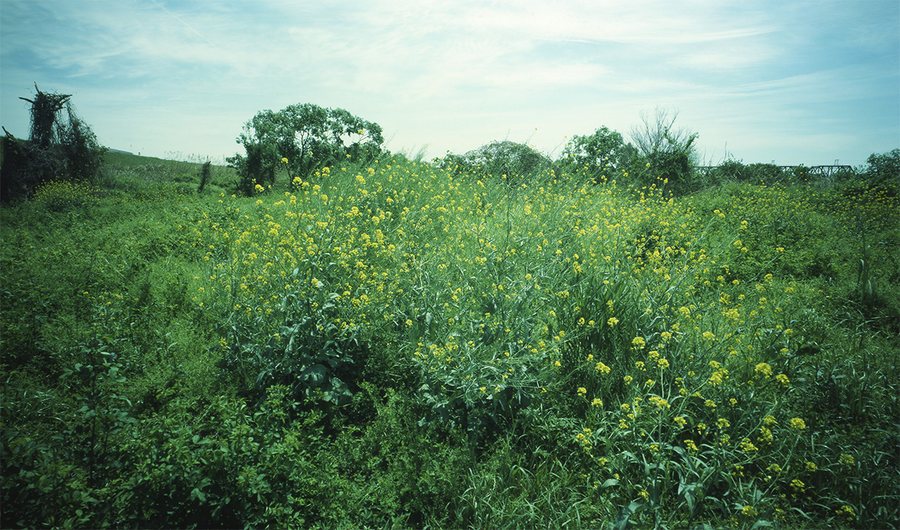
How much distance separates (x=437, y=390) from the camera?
356 centimetres

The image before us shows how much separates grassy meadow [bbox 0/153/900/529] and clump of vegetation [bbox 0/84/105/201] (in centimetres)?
1045

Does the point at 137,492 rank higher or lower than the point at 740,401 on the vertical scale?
lower

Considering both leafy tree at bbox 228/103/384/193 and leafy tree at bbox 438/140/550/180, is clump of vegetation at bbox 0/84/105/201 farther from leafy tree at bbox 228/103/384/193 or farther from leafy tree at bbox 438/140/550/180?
leafy tree at bbox 438/140/550/180

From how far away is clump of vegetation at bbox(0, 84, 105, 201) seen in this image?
13344 mm

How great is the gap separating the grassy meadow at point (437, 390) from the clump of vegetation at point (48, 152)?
10.4 meters

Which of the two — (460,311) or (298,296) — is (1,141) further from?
(460,311)

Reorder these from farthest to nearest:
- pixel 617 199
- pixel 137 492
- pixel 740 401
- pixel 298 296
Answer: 1. pixel 617 199
2. pixel 298 296
3. pixel 740 401
4. pixel 137 492

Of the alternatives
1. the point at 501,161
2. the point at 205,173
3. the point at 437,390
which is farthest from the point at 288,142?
the point at 437,390

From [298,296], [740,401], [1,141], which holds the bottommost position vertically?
[740,401]

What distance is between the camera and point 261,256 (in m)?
4.57

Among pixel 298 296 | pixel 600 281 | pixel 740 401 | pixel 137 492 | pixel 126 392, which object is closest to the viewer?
pixel 137 492

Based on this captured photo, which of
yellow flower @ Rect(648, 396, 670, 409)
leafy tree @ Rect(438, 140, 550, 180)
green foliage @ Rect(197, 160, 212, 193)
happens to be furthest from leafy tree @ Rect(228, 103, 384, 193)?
yellow flower @ Rect(648, 396, 670, 409)

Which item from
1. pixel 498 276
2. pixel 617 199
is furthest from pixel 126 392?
pixel 617 199

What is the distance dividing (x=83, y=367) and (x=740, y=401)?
473 cm
